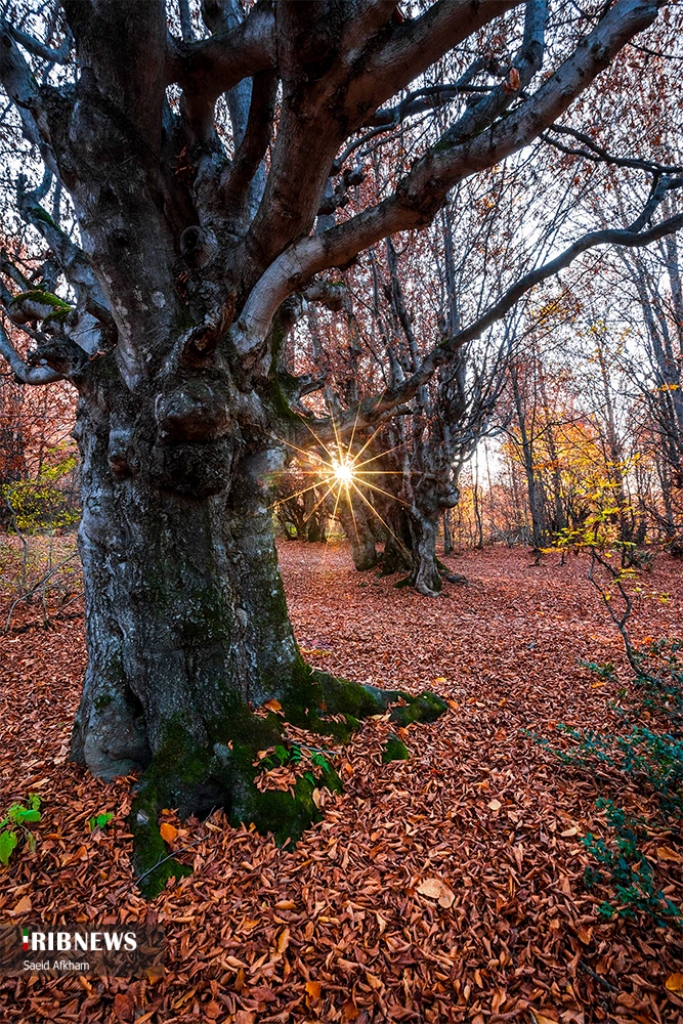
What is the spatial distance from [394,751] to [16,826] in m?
2.63

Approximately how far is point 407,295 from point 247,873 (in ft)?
36.3

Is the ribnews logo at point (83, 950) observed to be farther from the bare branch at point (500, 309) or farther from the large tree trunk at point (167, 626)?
the bare branch at point (500, 309)

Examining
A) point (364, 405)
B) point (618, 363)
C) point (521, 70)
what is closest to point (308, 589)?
point (364, 405)

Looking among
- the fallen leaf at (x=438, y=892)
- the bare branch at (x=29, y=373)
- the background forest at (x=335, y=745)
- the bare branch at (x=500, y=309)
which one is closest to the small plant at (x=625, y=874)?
the background forest at (x=335, y=745)

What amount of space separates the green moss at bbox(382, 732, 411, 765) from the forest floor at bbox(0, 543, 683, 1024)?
0.06 meters

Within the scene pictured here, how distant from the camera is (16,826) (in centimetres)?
A: 266

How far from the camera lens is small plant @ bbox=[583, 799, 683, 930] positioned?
2.19 metres

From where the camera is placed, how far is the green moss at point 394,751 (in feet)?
11.6

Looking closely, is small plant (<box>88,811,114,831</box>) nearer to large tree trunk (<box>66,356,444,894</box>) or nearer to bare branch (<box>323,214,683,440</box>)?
large tree trunk (<box>66,356,444,894</box>)

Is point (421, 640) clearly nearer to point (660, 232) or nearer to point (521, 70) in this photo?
point (660, 232)

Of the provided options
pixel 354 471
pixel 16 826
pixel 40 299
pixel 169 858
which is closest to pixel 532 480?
pixel 354 471

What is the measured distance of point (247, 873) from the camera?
2.54 meters

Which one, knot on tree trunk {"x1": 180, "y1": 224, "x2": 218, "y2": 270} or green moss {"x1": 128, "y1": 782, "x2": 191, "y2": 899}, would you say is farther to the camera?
knot on tree trunk {"x1": 180, "y1": 224, "x2": 218, "y2": 270}

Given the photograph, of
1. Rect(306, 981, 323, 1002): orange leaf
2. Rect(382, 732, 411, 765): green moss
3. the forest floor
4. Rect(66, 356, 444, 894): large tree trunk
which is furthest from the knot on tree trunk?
Rect(306, 981, 323, 1002): orange leaf
